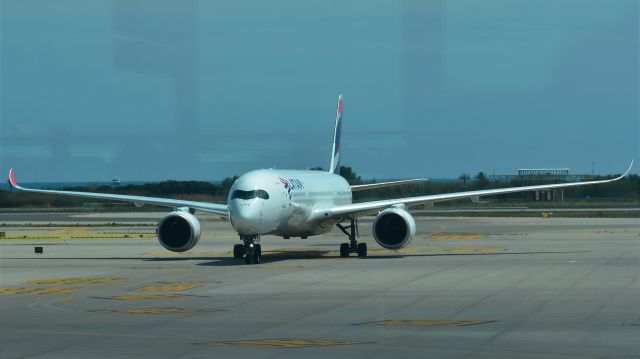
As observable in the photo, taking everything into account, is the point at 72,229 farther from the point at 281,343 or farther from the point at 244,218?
the point at 281,343

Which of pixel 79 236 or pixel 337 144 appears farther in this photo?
pixel 79 236

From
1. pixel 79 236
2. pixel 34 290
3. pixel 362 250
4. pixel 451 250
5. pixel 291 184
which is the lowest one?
pixel 34 290

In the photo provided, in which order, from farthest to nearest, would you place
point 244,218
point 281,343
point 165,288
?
point 244,218, point 165,288, point 281,343

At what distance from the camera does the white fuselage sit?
1635 inches

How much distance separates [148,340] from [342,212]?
27.3 meters

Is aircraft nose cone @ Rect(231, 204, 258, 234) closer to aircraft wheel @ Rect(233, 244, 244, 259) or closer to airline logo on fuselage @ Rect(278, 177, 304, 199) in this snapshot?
aircraft wheel @ Rect(233, 244, 244, 259)

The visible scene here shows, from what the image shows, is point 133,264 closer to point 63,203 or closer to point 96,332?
point 96,332

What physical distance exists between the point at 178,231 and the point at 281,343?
25.9 meters

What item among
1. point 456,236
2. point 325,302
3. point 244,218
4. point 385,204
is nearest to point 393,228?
point 385,204

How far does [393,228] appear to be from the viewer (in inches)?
1783

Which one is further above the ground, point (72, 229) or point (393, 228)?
point (72, 229)

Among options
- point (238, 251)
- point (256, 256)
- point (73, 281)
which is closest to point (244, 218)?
point (256, 256)

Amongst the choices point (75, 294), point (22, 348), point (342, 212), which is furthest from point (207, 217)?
point (22, 348)

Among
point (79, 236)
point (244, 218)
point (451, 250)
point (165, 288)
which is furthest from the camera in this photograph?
point (79, 236)
